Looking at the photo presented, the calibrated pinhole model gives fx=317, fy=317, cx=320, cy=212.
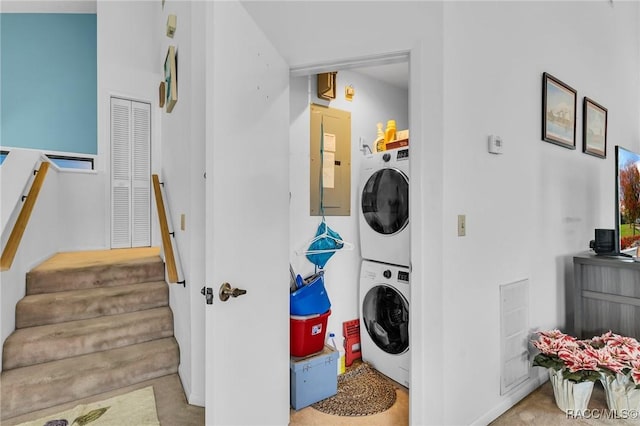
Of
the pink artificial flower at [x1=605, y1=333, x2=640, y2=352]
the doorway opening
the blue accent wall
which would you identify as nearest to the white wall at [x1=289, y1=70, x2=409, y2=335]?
the doorway opening

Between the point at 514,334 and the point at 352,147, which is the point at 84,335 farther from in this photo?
the point at 514,334

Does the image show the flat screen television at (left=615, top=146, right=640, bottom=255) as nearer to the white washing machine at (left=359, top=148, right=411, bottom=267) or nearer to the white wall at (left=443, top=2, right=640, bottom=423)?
the white wall at (left=443, top=2, right=640, bottom=423)

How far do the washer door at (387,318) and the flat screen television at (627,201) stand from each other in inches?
60.6

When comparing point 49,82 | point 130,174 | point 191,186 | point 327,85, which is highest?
point 49,82

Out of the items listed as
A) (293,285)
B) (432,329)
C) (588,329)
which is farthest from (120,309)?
(588,329)

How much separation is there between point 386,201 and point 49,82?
459 cm

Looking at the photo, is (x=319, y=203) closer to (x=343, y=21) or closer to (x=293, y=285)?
(x=293, y=285)

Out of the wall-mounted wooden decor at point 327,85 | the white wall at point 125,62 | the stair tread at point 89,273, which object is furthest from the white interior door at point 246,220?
the white wall at point 125,62

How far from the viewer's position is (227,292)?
1204 millimetres

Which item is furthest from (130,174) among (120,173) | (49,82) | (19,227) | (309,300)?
(309,300)

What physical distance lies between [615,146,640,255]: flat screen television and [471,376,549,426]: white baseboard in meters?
1.07

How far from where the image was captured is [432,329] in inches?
59.5

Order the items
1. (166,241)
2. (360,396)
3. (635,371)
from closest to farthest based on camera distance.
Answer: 1. (635,371)
2. (360,396)
3. (166,241)

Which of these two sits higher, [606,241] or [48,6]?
[48,6]
